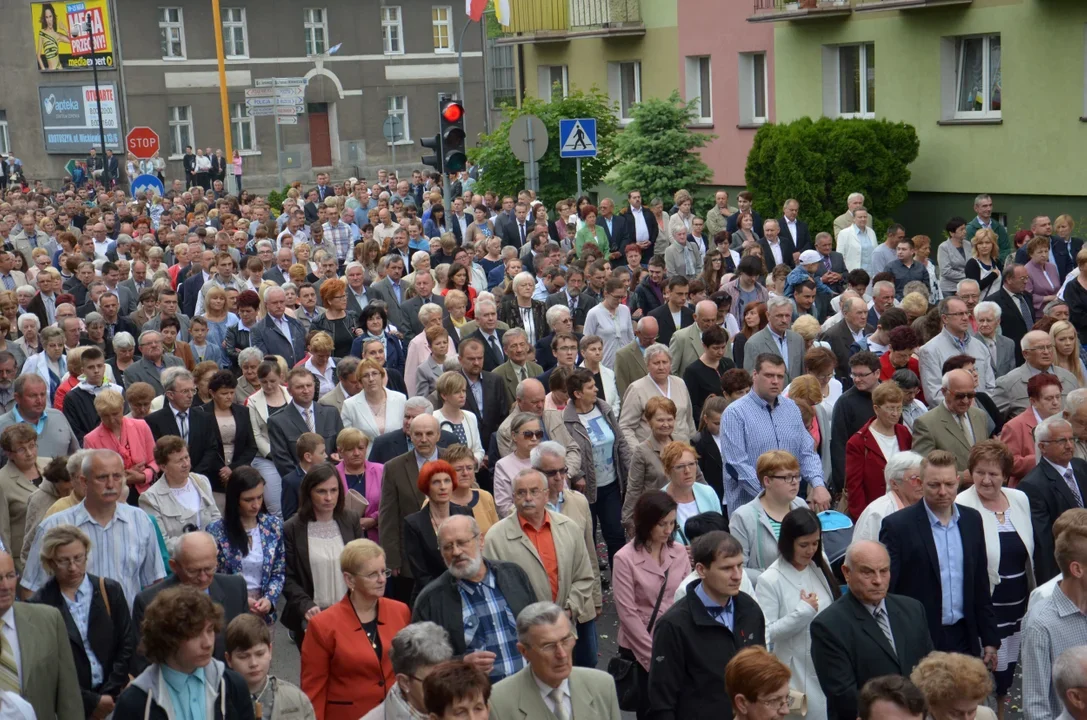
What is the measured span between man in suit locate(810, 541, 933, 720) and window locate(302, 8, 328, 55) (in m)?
57.9

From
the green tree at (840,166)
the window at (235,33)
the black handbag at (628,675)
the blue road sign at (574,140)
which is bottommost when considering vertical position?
the black handbag at (628,675)

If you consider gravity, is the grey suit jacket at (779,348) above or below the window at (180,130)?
below

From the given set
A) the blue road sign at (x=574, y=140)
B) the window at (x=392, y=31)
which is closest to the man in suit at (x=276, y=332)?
the blue road sign at (x=574, y=140)

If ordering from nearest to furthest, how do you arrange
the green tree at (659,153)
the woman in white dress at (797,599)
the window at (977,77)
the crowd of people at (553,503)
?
the crowd of people at (553,503) < the woman in white dress at (797,599) < the window at (977,77) < the green tree at (659,153)

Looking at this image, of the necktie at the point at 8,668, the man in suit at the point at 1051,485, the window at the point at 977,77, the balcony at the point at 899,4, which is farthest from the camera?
the window at the point at 977,77

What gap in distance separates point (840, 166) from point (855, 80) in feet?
13.8

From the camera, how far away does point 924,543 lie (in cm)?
745

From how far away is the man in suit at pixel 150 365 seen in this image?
41.5 ft

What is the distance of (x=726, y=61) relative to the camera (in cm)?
3150

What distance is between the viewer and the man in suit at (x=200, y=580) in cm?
695

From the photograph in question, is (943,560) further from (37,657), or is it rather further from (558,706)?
(37,657)

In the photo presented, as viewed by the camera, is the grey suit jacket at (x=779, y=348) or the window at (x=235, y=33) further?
the window at (x=235, y=33)

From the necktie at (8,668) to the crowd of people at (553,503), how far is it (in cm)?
1

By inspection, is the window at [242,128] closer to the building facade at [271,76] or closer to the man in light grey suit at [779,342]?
the building facade at [271,76]
